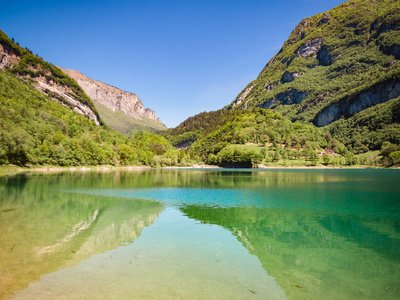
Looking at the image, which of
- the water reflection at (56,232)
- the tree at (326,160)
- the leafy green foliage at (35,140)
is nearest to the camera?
the water reflection at (56,232)

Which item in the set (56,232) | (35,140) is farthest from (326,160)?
(56,232)

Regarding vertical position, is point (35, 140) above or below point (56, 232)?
above

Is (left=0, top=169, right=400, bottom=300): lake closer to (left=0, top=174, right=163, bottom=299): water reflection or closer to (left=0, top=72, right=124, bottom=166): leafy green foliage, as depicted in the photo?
(left=0, top=174, right=163, bottom=299): water reflection

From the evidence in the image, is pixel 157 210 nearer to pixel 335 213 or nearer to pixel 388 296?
pixel 335 213

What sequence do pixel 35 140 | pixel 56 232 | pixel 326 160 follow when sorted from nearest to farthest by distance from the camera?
pixel 56 232
pixel 35 140
pixel 326 160

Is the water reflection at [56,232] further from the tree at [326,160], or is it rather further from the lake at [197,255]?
the tree at [326,160]

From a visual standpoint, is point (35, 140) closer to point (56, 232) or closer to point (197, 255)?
point (56, 232)

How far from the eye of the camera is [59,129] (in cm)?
14275

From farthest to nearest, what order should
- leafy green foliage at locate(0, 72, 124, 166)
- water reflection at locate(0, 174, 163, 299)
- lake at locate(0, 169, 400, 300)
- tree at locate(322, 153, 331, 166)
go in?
tree at locate(322, 153, 331, 166), leafy green foliage at locate(0, 72, 124, 166), water reflection at locate(0, 174, 163, 299), lake at locate(0, 169, 400, 300)

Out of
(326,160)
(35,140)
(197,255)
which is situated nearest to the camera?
(197,255)

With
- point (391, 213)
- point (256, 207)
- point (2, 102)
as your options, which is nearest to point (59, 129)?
point (2, 102)

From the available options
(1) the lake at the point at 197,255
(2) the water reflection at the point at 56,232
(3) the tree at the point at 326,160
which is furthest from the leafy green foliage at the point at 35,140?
(3) the tree at the point at 326,160

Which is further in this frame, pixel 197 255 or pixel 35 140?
pixel 35 140

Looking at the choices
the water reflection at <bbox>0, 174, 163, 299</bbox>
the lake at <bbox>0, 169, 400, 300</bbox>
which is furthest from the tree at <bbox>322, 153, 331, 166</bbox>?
the water reflection at <bbox>0, 174, 163, 299</bbox>
